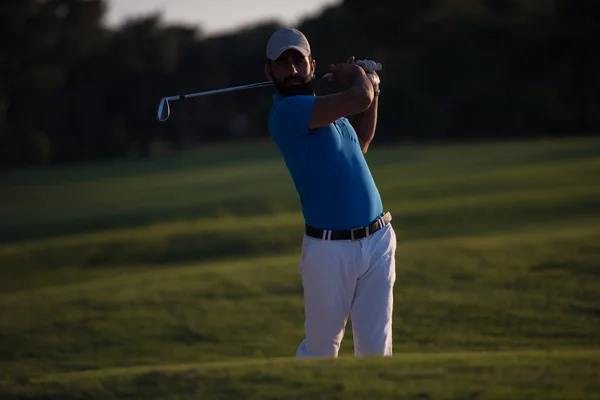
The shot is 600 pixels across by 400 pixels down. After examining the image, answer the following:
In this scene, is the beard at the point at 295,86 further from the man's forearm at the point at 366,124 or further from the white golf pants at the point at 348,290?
the white golf pants at the point at 348,290

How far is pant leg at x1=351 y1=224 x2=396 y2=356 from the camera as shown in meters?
5.12

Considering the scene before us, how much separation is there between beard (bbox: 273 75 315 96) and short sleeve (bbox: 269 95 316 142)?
0.09 metres

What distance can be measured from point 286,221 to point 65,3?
44329 millimetres

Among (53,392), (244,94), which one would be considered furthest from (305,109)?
(244,94)

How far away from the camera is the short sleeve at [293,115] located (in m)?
4.91

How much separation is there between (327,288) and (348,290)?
12cm

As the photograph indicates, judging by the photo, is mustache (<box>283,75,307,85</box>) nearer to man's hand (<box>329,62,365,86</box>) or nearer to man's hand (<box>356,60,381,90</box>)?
man's hand (<box>329,62,365,86</box>)

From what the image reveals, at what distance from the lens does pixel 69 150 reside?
5091cm

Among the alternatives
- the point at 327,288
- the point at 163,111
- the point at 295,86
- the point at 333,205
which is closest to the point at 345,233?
the point at 333,205

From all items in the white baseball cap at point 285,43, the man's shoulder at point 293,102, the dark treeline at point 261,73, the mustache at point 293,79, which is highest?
the dark treeline at point 261,73

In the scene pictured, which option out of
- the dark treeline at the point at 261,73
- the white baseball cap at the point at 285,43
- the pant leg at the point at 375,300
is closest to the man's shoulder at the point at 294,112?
the white baseball cap at the point at 285,43

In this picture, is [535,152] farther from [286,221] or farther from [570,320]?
[570,320]

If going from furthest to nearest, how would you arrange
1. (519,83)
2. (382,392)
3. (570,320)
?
(519,83)
(570,320)
(382,392)

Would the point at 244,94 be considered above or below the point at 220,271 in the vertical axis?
above
